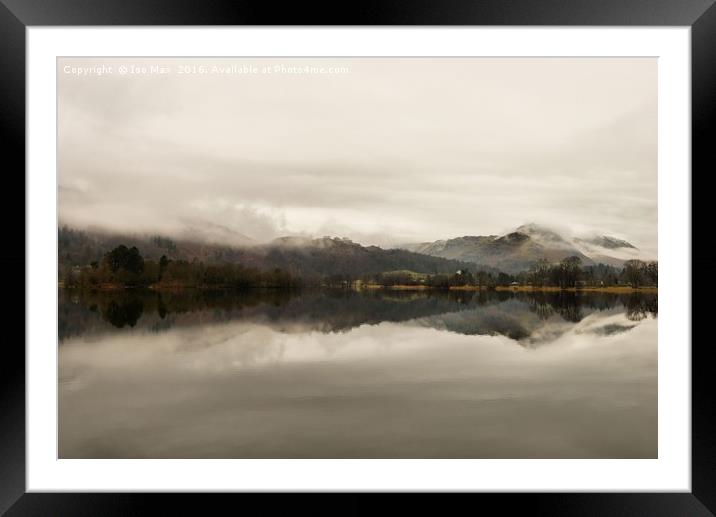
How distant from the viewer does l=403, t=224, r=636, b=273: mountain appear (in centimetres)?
563

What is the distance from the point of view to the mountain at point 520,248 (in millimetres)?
5629

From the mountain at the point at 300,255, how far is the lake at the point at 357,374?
33cm

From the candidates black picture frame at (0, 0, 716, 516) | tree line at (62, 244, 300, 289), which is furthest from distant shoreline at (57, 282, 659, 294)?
black picture frame at (0, 0, 716, 516)

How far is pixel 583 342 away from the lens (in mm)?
5410

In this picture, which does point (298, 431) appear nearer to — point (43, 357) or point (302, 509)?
point (302, 509)

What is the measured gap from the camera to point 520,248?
6.00 meters

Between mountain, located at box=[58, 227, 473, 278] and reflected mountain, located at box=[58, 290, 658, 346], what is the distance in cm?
31

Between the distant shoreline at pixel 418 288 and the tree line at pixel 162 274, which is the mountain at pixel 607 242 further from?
the tree line at pixel 162 274

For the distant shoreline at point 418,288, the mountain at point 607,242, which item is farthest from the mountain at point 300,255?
the mountain at point 607,242

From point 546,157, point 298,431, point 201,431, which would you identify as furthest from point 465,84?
point 201,431

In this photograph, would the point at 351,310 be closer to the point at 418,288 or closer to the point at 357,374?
the point at 418,288

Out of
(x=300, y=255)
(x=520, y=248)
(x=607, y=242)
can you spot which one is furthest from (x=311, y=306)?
(x=607, y=242)

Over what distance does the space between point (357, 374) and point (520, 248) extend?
2342 millimetres

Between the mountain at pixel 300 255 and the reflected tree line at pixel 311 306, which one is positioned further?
the mountain at pixel 300 255
